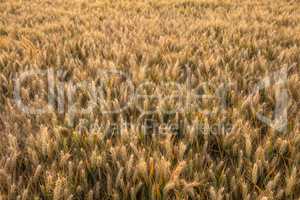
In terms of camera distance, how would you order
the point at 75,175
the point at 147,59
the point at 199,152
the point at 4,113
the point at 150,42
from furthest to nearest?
the point at 150,42, the point at 147,59, the point at 4,113, the point at 199,152, the point at 75,175

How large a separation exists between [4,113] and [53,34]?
5.77 ft

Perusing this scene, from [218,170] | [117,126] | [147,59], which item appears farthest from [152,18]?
[218,170]

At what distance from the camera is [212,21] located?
4211 millimetres

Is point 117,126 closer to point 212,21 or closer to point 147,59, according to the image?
point 147,59

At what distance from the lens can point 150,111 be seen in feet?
6.97

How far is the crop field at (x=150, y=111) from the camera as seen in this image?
4.85 ft

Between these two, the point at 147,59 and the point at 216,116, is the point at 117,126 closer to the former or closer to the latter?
the point at 216,116

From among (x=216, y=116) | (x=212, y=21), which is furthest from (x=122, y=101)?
(x=212, y=21)

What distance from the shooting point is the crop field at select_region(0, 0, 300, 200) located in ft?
4.85

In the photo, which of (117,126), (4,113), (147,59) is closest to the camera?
(117,126)

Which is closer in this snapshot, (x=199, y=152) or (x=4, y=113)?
(x=199, y=152)

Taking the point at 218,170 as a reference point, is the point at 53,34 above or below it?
above

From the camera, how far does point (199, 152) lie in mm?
1728

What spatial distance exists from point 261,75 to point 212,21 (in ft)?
5.58
